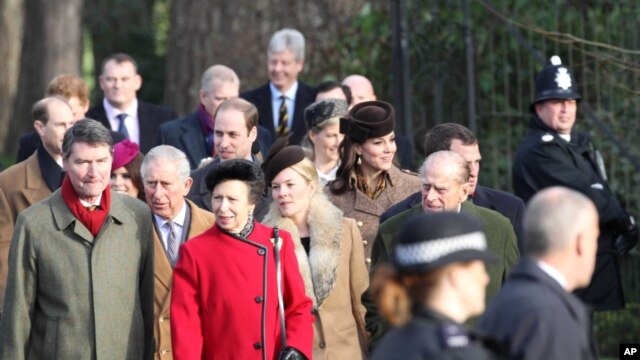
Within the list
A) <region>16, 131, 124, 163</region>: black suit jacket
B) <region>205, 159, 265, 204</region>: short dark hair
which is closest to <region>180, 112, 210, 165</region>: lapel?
<region>16, 131, 124, 163</region>: black suit jacket

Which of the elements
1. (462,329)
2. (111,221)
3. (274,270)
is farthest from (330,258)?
(462,329)

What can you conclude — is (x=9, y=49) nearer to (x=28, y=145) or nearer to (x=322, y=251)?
(x=28, y=145)

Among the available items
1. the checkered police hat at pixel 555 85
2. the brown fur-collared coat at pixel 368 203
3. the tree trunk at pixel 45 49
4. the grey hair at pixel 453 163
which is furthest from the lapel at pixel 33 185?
the tree trunk at pixel 45 49

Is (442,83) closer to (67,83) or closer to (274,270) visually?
(67,83)

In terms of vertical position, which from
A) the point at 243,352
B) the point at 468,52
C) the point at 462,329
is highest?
the point at 468,52

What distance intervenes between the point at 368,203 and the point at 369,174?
24 cm

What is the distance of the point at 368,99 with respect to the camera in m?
12.4

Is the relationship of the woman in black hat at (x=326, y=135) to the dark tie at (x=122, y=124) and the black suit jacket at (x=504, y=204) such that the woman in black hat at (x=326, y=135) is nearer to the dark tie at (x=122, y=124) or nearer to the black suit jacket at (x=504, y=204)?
the black suit jacket at (x=504, y=204)

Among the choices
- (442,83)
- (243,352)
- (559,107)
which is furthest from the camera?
(442,83)

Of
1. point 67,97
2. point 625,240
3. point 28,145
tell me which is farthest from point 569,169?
point 28,145

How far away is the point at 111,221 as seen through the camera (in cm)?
878

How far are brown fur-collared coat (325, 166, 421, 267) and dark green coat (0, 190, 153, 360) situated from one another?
62.2 inches

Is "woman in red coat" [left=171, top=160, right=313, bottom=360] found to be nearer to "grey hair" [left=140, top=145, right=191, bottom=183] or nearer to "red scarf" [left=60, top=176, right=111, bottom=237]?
"red scarf" [left=60, top=176, right=111, bottom=237]

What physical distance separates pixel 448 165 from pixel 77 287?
200 centimetres
